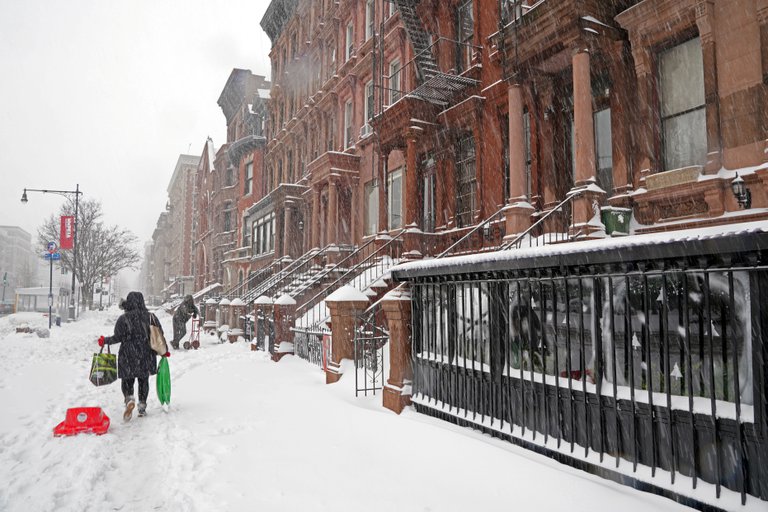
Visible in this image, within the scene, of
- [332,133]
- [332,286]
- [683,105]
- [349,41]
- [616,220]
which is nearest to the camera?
[683,105]

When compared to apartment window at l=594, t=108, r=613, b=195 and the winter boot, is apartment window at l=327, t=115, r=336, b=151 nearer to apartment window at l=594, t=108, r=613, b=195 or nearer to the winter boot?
apartment window at l=594, t=108, r=613, b=195

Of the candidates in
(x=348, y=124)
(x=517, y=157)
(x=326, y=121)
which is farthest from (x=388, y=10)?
A: (x=517, y=157)

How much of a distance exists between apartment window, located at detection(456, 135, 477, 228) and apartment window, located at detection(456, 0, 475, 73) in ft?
7.27

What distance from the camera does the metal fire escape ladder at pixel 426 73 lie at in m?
13.2

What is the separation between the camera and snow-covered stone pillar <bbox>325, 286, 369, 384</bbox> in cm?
897

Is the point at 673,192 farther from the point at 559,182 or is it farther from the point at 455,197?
the point at 455,197

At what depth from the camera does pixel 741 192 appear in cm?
734

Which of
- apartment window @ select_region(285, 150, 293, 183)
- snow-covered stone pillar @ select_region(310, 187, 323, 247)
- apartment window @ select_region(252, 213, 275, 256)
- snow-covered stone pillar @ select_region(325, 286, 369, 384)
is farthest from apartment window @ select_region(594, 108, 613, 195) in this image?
apartment window @ select_region(285, 150, 293, 183)

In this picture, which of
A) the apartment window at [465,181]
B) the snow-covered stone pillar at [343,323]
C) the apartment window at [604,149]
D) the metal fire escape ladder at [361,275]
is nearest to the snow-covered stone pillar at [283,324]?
the metal fire escape ladder at [361,275]

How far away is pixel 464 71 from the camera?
13781mm

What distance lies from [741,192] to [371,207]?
526 inches

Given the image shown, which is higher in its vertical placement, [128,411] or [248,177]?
[248,177]

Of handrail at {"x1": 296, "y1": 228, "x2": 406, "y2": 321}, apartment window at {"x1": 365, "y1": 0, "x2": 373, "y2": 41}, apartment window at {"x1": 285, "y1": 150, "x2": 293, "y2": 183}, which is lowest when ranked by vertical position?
handrail at {"x1": 296, "y1": 228, "x2": 406, "y2": 321}

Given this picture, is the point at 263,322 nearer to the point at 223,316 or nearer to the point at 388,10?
the point at 223,316
